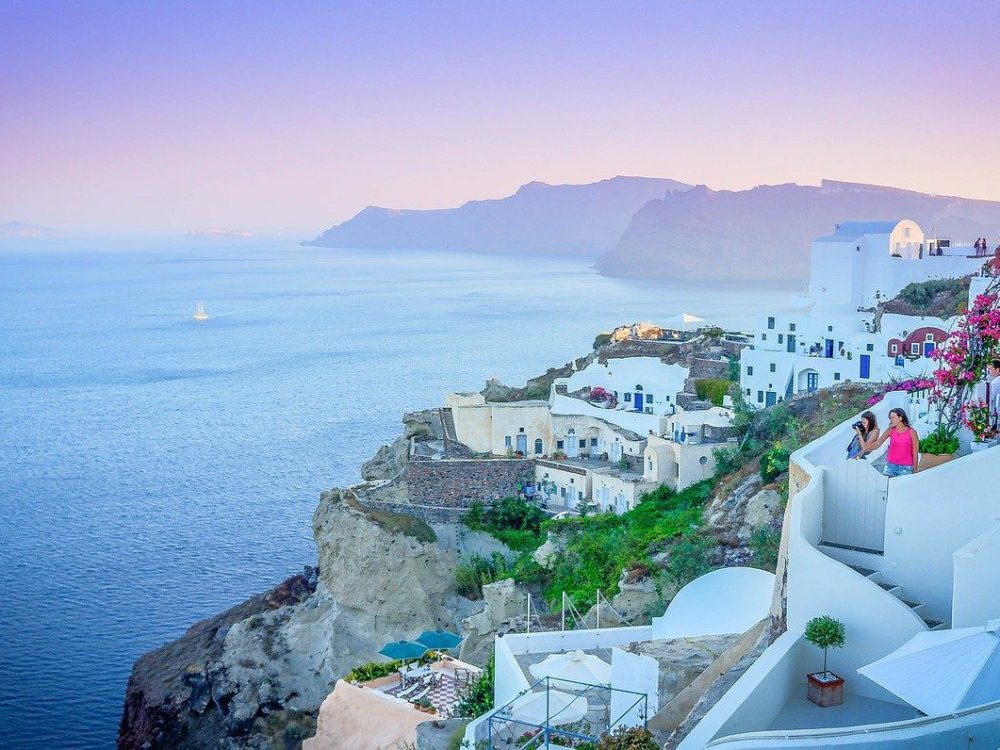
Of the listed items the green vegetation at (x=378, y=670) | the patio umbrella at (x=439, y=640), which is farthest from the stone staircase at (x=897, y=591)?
the patio umbrella at (x=439, y=640)

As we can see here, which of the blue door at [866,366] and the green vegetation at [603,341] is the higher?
the blue door at [866,366]

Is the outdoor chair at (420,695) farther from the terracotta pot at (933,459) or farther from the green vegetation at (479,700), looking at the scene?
the terracotta pot at (933,459)

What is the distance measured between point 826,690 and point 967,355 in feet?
9.44

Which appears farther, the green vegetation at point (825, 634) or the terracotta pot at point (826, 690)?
the green vegetation at point (825, 634)

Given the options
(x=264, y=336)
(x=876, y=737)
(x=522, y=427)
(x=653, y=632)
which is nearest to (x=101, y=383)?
(x=264, y=336)

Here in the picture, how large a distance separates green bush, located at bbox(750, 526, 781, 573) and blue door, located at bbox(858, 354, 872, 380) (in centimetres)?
863

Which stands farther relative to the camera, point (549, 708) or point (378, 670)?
point (378, 670)

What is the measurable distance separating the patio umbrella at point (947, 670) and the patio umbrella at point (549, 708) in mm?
2698

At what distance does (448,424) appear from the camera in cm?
2627

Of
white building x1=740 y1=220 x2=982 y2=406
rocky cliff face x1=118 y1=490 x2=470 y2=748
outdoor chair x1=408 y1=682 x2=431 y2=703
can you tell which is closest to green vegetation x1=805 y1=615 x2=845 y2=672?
outdoor chair x1=408 y1=682 x2=431 y2=703

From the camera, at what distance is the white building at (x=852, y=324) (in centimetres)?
2264

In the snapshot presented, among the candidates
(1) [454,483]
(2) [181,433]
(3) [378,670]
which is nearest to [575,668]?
(3) [378,670]

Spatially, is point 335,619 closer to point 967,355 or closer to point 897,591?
point 897,591

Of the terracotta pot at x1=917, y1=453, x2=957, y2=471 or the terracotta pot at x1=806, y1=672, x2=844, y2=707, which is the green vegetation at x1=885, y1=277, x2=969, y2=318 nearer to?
the terracotta pot at x1=917, y1=453, x2=957, y2=471
